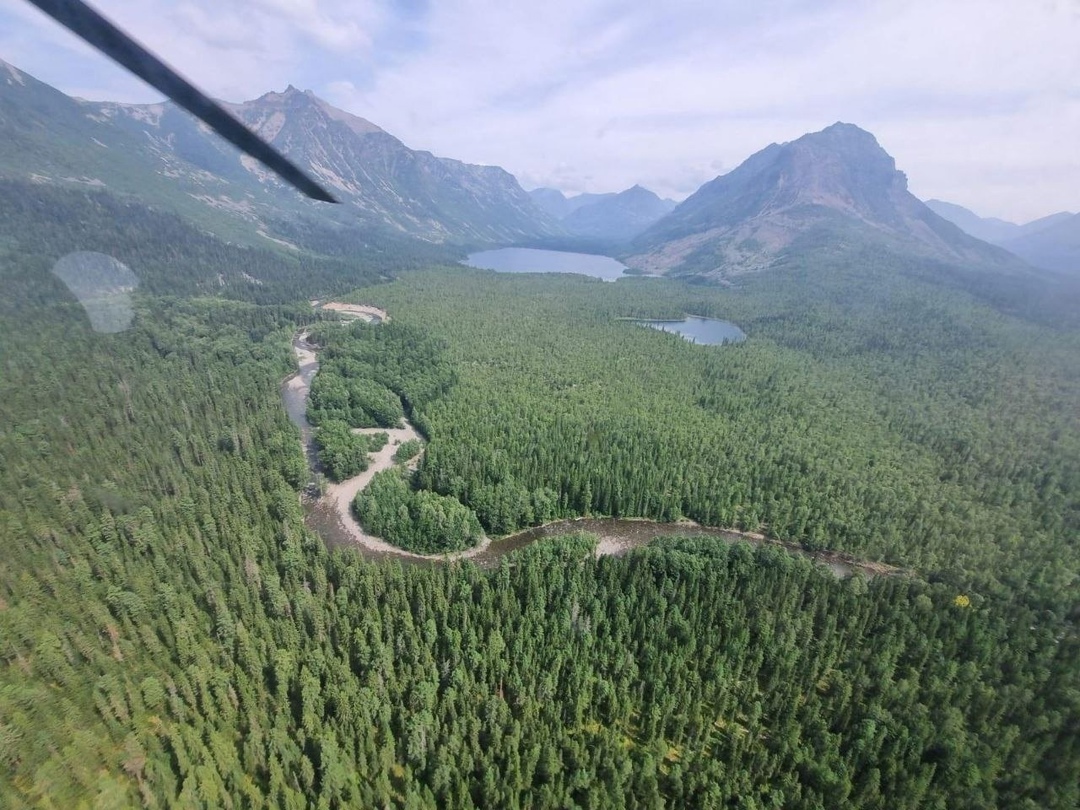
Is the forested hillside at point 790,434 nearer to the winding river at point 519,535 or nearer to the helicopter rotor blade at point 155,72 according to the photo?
the winding river at point 519,535

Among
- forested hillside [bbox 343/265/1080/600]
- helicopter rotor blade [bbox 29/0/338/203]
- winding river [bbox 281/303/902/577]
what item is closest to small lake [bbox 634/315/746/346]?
forested hillside [bbox 343/265/1080/600]

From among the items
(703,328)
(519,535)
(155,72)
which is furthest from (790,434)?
(703,328)

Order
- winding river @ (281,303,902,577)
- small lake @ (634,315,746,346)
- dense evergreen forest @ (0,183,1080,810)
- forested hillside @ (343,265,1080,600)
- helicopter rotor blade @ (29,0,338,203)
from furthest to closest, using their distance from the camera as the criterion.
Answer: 1. small lake @ (634,315,746,346)
2. forested hillside @ (343,265,1080,600)
3. winding river @ (281,303,902,577)
4. dense evergreen forest @ (0,183,1080,810)
5. helicopter rotor blade @ (29,0,338,203)

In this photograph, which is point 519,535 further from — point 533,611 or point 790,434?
point 790,434

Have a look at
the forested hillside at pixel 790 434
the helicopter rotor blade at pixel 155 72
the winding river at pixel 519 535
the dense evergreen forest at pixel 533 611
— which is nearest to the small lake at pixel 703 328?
the forested hillside at pixel 790 434

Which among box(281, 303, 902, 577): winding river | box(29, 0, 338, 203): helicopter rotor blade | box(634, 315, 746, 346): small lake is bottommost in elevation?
box(281, 303, 902, 577): winding river

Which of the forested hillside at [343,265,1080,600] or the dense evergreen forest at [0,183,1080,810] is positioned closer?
the dense evergreen forest at [0,183,1080,810]

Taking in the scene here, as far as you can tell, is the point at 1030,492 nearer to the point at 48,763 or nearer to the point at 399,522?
the point at 399,522

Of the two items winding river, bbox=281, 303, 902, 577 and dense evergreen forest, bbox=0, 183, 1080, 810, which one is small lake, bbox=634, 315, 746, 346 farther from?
winding river, bbox=281, 303, 902, 577
